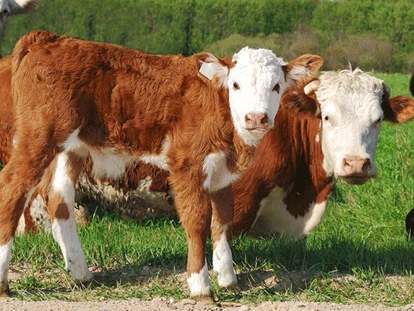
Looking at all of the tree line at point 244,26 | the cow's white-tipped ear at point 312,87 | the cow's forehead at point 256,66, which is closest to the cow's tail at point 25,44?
the cow's forehead at point 256,66

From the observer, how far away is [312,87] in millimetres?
6582

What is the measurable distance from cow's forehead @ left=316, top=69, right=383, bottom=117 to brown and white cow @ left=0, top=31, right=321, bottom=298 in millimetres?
1150

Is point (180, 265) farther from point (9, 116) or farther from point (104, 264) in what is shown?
point (9, 116)

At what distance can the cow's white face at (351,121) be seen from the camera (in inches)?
234

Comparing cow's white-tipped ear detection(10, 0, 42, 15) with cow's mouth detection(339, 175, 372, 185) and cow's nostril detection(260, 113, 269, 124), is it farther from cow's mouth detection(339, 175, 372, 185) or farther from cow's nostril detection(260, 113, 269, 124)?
cow's nostril detection(260, 113, 269, 124)

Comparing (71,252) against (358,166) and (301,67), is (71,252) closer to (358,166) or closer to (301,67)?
(301,67)

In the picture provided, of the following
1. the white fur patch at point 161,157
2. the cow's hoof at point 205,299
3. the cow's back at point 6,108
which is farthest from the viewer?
the cow's back at point 6,108

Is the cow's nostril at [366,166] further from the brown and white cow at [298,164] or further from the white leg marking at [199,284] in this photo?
the white leg marking at [199,284]

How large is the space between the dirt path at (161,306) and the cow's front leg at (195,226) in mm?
155

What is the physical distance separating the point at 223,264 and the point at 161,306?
0.72 m

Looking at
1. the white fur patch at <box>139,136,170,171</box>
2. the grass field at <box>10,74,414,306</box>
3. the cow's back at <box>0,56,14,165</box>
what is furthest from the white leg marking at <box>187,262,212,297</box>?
the cow's back at <box>0,56,14,165</box>

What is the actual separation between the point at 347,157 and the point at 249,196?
3.94ft

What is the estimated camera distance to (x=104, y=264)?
5723 millimetres

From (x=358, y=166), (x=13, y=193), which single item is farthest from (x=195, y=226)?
(x=358, y=166)
